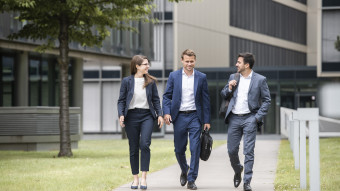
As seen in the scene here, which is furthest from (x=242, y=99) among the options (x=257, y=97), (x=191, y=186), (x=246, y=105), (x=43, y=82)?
(x=43, y=82)

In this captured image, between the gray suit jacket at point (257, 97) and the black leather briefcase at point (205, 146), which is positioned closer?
the gray suit jacket at point (257, 97)

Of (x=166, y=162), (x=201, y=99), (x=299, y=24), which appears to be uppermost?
(x=299, y=24)

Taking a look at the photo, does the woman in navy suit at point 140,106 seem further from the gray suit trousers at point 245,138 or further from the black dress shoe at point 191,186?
the gray suit trousers at point 245,138

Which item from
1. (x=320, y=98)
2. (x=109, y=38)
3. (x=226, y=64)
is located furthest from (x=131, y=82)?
(x=226, y=64)

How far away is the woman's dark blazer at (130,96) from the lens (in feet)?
36.5

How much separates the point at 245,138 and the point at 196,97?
87 centimetres

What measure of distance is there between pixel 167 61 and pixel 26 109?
24.2m

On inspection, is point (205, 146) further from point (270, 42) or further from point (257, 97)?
point (270, 42)

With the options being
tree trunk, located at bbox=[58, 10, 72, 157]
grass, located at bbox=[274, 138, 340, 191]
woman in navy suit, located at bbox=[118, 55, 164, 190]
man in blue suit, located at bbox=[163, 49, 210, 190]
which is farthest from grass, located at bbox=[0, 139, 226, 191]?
grass, located at bbox=[274, 138, 340, 191]

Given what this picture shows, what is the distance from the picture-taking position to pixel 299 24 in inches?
2359

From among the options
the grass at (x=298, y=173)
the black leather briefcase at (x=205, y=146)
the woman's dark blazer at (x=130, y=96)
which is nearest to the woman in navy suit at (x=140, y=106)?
the woman's dark blazer at (x=130, y=96)

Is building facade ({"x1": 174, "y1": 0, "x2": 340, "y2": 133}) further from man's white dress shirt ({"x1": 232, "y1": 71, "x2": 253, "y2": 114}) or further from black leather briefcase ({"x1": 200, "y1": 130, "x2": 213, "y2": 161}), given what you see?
man's white dress shirt ({"x1": 232, "y1": 71, "x2": 253, "y2": 114})

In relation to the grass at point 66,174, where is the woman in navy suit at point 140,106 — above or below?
above

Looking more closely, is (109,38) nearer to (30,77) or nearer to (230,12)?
(30,77)
